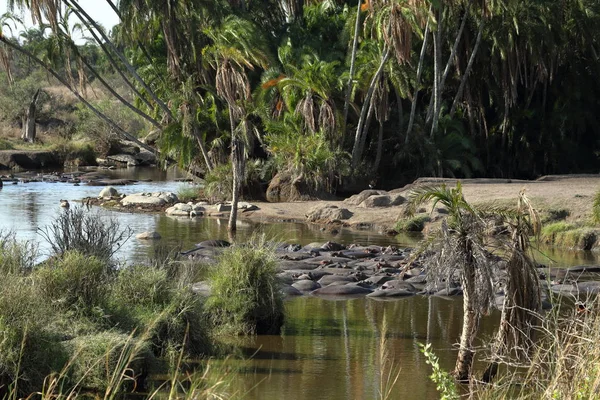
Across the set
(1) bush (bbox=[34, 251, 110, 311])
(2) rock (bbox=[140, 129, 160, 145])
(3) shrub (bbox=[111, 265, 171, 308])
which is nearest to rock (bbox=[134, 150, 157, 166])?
(2) rock (bbox=[140, 129, 160, 145])

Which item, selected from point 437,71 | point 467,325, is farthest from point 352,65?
point 467,325

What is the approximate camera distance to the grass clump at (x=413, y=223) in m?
27.9

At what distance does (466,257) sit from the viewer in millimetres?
10914

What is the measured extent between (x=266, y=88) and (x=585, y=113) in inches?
565

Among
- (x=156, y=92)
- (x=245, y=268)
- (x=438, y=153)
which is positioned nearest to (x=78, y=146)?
(x=156, y=92)

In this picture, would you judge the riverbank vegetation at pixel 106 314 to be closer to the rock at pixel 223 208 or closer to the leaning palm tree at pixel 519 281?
the leaning palm tree at pixel 519 281

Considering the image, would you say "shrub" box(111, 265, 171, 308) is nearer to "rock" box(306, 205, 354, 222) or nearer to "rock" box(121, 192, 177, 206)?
"rock" box(306, 205, 354, 222)

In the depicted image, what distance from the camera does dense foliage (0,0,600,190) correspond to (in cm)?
3594

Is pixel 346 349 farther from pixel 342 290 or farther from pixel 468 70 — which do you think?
pixel 468 70

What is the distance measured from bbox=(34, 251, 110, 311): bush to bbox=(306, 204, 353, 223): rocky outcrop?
732 inches

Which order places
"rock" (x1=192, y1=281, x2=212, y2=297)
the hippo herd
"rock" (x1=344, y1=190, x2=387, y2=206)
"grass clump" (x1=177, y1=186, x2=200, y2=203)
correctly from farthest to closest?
"grass clump" (x1=177, y1=186, x2=200, y2=203)
"rock" (x1=344, y1=190, x2=387, y2=206)
the hippo herd
"rock" (x1=192, y1=281, x2=212, y2=297)

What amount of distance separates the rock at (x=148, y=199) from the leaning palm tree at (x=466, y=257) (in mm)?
24025

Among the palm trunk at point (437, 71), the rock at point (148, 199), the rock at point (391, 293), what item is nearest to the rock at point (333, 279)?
the rock at point (391, 293)

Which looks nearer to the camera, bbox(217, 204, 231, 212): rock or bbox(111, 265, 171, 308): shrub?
bbox(111, 265, 171, 308): shrub
